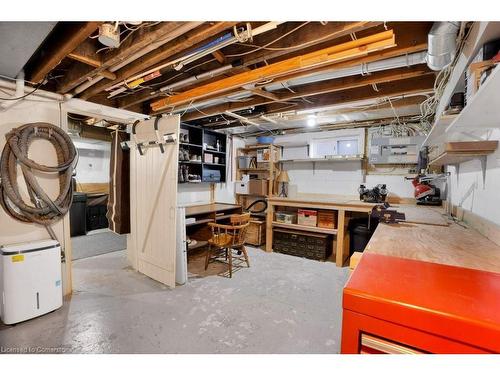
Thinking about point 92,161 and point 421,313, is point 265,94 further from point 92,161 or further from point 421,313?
point 92,161

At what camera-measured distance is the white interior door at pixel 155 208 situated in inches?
109

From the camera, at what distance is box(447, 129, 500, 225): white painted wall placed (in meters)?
1.72

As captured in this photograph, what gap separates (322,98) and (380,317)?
2.82 meters

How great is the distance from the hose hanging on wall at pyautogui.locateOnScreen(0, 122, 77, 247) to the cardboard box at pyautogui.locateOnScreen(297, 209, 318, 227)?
3304 millimetres

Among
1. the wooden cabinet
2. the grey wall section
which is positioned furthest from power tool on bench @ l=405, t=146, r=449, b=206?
the grey wall section

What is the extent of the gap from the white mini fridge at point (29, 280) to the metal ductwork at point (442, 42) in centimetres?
350

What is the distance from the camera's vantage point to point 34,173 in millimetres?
2412

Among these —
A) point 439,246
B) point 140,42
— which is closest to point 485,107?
point 439,246

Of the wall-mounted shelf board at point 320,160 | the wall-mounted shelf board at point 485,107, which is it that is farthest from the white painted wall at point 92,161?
the wall-mounted shelf board at point 485,107

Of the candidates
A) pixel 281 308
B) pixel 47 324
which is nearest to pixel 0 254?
pixel 47 324

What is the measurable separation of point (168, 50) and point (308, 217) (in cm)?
320

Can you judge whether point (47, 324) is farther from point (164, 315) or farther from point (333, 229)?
point (333, 229)

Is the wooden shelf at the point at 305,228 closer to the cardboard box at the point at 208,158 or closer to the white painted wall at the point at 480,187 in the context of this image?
the white painted wall at the point at 480,187
